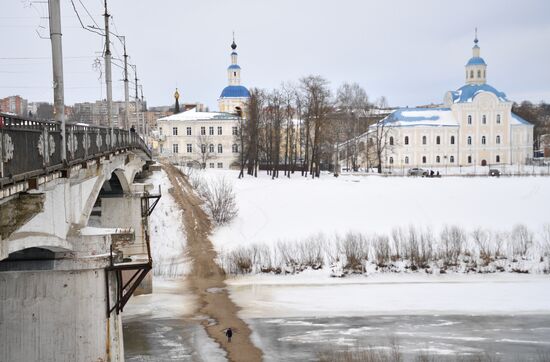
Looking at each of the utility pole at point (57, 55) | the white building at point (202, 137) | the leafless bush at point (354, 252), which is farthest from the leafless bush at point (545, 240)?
the white building at point (202, 137)

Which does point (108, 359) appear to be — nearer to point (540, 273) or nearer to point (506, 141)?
point (540, 273)

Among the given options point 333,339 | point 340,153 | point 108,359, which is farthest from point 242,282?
point 340,153

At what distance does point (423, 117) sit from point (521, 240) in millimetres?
55505

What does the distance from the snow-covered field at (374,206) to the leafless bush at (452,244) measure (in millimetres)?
4796

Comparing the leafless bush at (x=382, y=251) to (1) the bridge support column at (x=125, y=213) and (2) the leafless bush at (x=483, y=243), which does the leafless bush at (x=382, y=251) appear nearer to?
(2) the leafless bush at (x=483, y=243)

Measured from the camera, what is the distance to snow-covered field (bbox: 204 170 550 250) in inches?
1848

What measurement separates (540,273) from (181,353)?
75.5ft

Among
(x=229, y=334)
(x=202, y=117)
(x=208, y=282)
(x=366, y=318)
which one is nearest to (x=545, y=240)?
(x=366, y=318)

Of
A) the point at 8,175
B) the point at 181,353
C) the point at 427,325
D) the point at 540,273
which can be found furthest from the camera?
the point at 540,273

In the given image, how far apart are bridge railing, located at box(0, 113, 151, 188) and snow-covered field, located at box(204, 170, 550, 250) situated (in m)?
28.1

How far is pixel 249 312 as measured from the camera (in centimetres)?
3012

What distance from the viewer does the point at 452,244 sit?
40.7 m

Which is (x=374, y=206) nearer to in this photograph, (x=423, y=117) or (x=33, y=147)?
(x=33, y=147)

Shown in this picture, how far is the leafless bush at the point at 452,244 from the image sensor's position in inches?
1554
